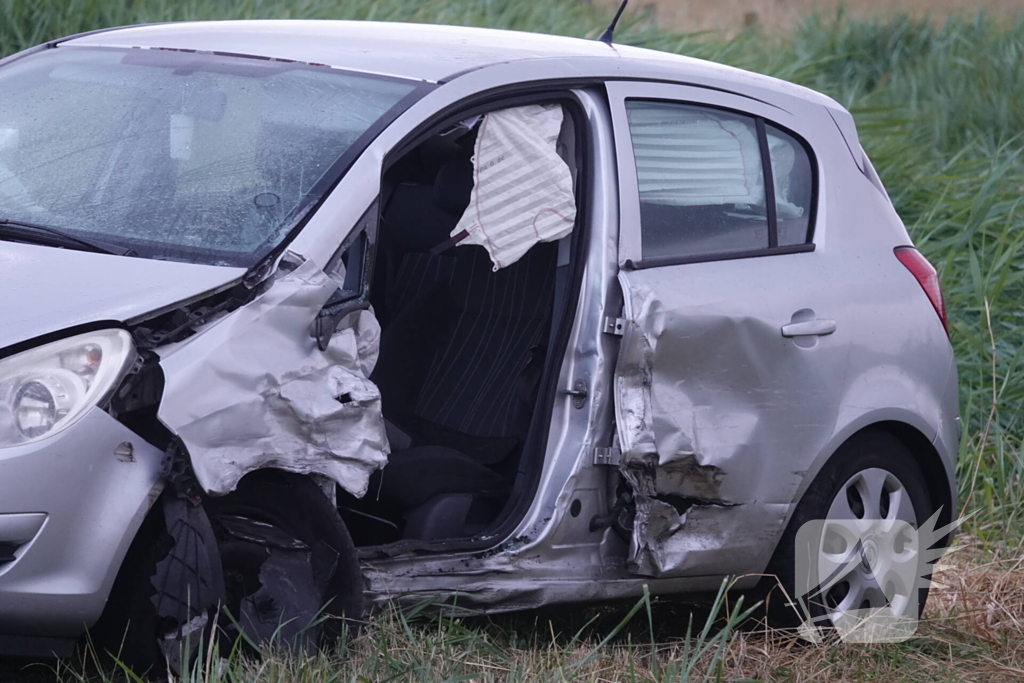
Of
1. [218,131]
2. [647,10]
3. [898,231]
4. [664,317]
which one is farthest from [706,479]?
[647,10]

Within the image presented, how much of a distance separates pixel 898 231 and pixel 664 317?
1093 millimetres

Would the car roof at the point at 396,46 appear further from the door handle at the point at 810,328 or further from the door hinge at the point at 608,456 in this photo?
the door hinge at the point at 608,456

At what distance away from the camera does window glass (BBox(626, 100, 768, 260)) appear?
349 cm

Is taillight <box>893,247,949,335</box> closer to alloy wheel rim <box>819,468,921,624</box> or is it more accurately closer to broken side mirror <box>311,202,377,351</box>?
alloy wheel rim <box>819,468,921,624</box>

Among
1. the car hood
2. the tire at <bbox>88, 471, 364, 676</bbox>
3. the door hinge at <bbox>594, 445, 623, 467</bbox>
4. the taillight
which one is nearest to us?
the car hood

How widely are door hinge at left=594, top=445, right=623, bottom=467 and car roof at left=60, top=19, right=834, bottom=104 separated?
989 millimetres

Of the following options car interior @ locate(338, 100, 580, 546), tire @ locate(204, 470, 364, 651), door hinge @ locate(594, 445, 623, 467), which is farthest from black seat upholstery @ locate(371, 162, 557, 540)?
tire @ locate(204, 470, 364, 651)

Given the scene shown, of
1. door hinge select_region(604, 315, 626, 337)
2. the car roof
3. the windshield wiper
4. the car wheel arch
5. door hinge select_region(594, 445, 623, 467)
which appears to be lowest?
the car wheel arch

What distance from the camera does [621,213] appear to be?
3.38 metres

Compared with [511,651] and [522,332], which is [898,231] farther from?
[511,651]

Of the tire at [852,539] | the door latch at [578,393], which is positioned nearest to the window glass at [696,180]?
the door latch at [578,393]

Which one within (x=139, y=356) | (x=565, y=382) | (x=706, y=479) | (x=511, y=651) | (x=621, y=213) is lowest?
(x=511, y=651)

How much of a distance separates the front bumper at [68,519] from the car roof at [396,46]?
122cm

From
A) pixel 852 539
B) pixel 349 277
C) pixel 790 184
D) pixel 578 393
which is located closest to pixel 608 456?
pixel 578 393
